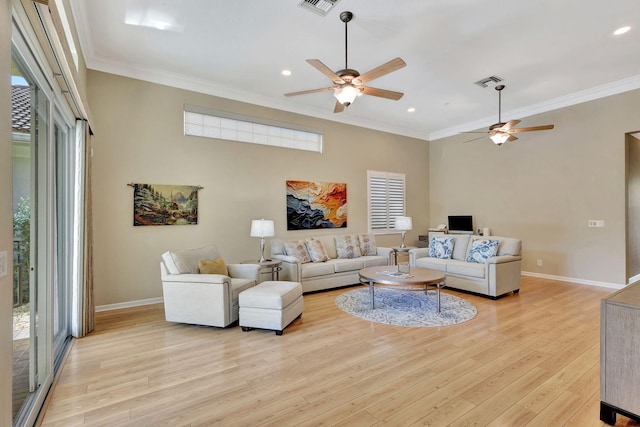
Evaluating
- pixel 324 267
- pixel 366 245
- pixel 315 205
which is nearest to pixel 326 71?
pixel 324 267

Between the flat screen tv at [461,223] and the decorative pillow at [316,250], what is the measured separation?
376 cm

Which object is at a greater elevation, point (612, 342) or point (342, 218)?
point (342, 218)

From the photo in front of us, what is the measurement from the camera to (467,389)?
2.36m

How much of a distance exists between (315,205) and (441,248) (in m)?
2.64

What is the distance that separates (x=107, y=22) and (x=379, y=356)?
481 cm

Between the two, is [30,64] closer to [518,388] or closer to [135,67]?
[135,67]

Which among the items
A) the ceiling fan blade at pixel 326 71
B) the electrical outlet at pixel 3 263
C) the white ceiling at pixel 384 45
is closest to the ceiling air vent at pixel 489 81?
the white ceiling at pixel 384 45

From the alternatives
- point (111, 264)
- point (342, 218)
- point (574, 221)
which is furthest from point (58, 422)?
point (574, 221)

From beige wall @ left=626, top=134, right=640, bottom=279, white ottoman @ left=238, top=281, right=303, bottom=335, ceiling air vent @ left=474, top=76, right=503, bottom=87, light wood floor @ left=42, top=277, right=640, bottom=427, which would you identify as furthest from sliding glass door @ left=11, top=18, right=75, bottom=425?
beige wall @ left=626, top=134, right=640, bottom=279

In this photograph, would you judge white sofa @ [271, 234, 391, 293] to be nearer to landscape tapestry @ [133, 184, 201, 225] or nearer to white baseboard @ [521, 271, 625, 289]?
landscape tapestry @ [133, 184, 201, 225]

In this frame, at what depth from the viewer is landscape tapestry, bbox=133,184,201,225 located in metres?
4.59

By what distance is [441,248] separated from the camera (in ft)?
18.8

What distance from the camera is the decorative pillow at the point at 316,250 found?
560cm

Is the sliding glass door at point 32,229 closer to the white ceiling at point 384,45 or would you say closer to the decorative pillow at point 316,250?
the white ceiling at point 384,45
